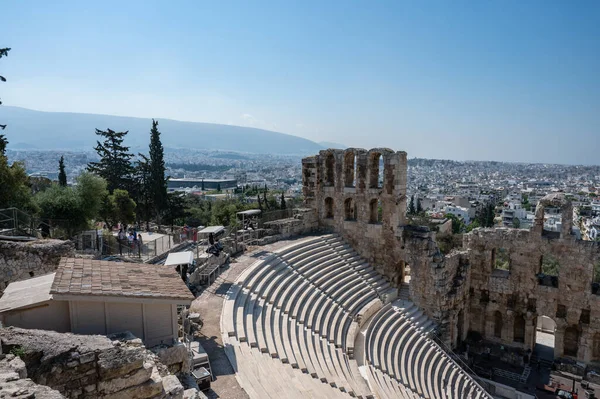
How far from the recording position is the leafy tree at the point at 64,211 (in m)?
19.7

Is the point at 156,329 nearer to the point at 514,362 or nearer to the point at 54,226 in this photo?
the point at 54,226

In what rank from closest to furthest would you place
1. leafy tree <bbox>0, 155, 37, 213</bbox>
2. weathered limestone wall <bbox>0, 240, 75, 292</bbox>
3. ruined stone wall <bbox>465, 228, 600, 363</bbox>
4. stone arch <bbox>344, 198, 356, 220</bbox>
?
weathered limestone wall <bbox>0, 240, 75, 292</bbox>
leafy tree <bbox>0, 155, 37, 213</bbox>
ruined stone wall <bbox>465, 228, 600, 363</bbox>
stone arch <bbox>344, 198, 356, 220</bbox>

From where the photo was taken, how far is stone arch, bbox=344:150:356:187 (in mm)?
23922

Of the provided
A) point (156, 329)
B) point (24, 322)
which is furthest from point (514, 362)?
point (24, 322)

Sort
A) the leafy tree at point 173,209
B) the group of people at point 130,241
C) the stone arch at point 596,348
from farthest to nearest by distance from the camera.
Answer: the leafy tree at point 173,209, the stone arch at point 596,348, the group of people at point 130,241

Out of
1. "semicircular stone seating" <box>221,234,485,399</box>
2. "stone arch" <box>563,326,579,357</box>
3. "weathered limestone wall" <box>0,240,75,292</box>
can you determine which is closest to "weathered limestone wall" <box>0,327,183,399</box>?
"semicircular stone seating" <box>221,234,485,399</box>

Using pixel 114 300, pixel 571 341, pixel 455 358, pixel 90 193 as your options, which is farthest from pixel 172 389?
pixel 571 341

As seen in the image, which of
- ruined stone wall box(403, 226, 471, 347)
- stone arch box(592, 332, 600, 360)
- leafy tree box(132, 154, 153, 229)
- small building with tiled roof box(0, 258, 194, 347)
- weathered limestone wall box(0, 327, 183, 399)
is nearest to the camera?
weathered limestone wall box(0, 327, 183, 399)

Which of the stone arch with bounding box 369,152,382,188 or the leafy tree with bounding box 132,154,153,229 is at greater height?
the stone arch with bounding box 369,152,382,188

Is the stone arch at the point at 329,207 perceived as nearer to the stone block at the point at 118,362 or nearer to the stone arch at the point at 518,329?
the stone arch at the point at 518,329

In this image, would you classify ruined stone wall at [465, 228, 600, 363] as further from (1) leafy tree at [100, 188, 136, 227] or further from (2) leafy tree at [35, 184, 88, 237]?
(1) leafy tree at [100, 188, 136, 227]

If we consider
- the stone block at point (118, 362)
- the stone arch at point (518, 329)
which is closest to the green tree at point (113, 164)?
the stone arch at point (518, 329)

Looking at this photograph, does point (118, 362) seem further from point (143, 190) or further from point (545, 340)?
point (143, 190)

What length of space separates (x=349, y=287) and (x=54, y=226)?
14.6 m
